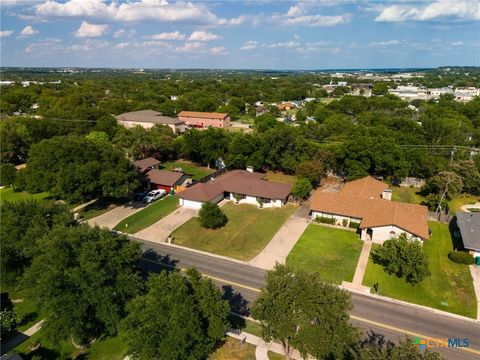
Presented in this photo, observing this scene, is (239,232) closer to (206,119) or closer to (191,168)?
(191,168)

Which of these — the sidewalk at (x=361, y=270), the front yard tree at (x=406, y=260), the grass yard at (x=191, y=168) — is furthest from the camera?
the grass yard at (x=191, y=168)

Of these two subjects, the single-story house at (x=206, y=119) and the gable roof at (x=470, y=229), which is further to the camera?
the single-story house at (x=206, y=119)

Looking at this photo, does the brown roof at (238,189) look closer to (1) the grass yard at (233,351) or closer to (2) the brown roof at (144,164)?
(2) the brown roof at (144,164)

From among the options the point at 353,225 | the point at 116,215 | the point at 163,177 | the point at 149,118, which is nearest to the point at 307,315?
the point at 353,225

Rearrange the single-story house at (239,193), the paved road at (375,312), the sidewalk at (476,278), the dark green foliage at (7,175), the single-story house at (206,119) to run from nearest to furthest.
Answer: the paved road at (375,312), the sidewalk at (476,278), the single-story house at (239,193), the dark green foliage at (7,175), the single-story house at (206,119)

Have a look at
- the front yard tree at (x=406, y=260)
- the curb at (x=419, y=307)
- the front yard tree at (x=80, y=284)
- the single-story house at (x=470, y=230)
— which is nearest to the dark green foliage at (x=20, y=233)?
the front yard tree at (x=80, y=284)

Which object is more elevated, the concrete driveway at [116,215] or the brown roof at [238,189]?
the brown roof at [238,189]
